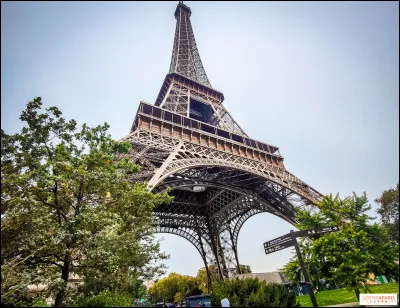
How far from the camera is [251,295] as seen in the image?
7.61m

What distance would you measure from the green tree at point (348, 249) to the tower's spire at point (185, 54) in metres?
28.2

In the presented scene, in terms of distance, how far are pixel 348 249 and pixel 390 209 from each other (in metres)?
21.4

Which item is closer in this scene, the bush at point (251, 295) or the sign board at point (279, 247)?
the bush at point (251, 295)

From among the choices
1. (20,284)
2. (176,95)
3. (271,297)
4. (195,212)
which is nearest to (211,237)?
(195,212)

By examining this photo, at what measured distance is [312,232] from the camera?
7.73 m

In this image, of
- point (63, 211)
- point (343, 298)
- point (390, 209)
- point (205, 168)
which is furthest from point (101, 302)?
point (390, 209)

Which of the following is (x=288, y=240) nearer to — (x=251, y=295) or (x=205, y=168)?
(x=251, y=295)

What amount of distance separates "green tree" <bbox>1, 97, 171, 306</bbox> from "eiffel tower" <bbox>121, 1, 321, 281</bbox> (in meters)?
3.80

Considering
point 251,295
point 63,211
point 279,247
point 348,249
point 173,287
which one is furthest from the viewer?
point 173,287

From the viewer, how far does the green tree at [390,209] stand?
2717cm

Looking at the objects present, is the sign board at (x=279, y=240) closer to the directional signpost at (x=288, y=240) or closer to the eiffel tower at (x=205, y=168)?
the directional signpost at (x=288, y=240)

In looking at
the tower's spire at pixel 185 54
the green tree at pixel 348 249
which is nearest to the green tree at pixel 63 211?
the green tree at pixel 348 249

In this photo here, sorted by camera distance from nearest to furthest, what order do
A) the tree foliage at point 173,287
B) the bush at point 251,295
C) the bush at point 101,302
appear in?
the bush at point 101,302 < the bush at point 251,295 < the tree foliage at point 173,287

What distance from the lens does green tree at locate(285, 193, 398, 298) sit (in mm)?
12055
